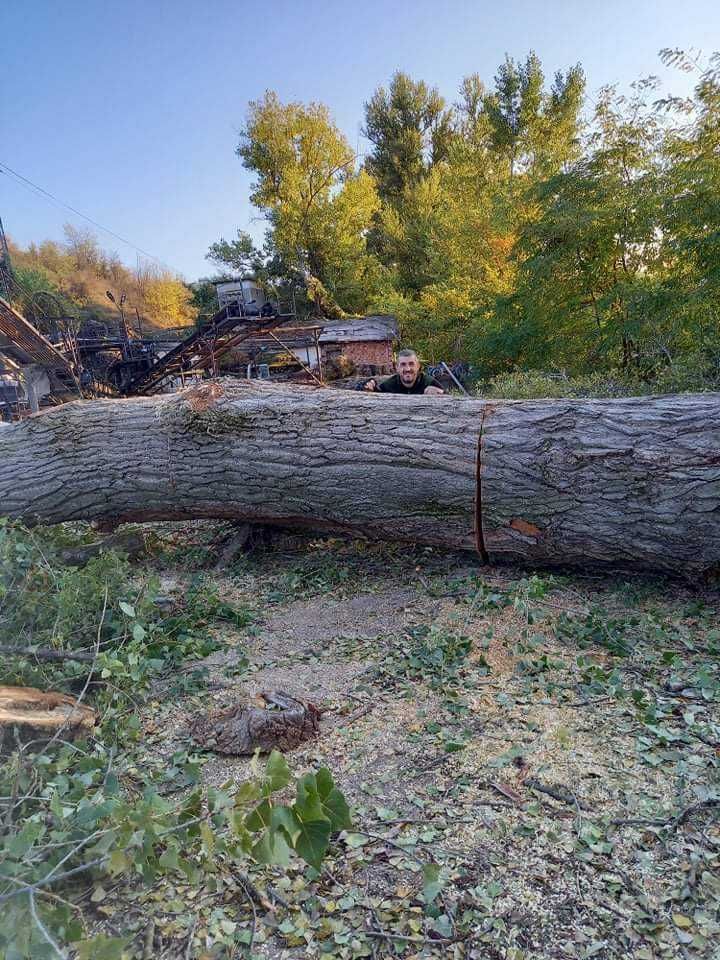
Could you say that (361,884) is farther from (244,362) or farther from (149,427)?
(244,362)

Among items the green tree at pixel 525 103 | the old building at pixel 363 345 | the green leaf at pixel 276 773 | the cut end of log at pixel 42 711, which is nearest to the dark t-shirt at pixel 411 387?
the cut end of log at pixel 42 711

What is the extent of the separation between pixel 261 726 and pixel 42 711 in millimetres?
812

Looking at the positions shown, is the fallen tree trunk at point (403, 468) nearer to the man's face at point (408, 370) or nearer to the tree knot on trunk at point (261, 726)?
the man's face at point (408, 370)

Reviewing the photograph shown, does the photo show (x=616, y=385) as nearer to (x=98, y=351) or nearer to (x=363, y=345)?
(x=363, y=345)

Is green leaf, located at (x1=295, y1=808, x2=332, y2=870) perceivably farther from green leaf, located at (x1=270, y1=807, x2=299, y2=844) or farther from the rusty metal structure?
the rusty metal structure

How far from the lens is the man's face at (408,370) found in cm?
542

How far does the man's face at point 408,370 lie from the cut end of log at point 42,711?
3893mm

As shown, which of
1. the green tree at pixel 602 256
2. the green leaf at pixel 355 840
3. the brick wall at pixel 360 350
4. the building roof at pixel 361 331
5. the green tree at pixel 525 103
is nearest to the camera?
the green leaf at pixel 355 840

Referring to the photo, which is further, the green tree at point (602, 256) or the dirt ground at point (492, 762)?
the green tree at point (602, 256)

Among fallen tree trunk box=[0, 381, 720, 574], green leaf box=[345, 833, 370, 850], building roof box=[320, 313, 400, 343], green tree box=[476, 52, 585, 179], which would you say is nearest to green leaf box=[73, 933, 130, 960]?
green leaf box=[345, 833, 370, 850]

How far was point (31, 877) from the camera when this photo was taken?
4.52ft

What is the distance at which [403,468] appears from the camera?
3727 millimetres

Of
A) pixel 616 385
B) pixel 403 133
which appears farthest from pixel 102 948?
pixel 403 133

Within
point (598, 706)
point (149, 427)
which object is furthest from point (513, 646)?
point (149, 427)
